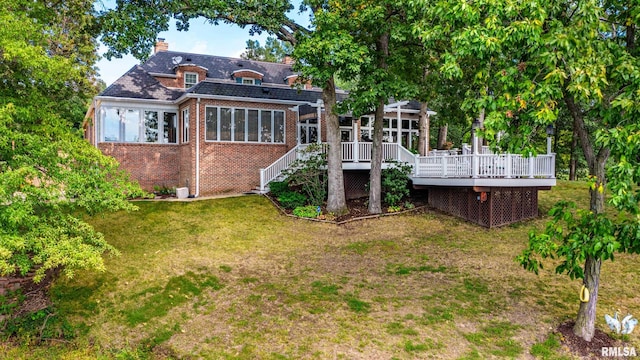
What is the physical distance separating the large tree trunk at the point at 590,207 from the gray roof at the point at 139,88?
16.1 metres

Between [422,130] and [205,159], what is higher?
[422,130]

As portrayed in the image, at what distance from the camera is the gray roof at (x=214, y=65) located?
65.0ft

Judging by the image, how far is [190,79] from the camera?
19.7m

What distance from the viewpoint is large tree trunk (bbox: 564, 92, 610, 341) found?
6148mm

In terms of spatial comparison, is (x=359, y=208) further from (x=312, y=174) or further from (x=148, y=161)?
(x=148, y=161)

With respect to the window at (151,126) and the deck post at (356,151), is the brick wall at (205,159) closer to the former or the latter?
the window at (151,126)

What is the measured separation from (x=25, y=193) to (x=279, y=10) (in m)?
9.67

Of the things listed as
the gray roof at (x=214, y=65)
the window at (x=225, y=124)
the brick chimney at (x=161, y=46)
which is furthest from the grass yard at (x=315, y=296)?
the brick chimney at (x=161, y=46)

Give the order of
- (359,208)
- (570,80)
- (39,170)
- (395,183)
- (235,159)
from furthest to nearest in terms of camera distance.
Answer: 1. (235,159)
2. (395,183)
3. (359,208)
4. (39,170)
5. (570,80)

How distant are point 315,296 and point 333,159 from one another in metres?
7.00

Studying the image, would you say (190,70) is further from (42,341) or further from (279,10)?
(42,341)

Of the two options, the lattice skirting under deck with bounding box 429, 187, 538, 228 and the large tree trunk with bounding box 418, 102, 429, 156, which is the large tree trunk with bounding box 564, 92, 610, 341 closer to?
the lattice skirting under deck with bounding box 429, 187, 538, 228

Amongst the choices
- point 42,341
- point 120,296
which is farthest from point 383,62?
point 42,341
